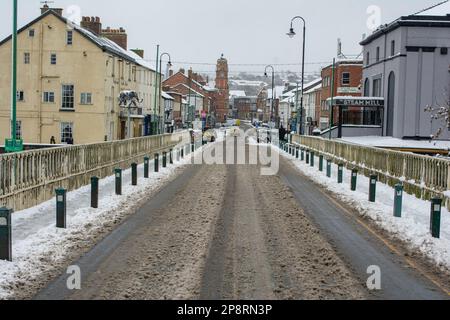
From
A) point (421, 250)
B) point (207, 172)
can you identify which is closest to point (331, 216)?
point (421, 250)

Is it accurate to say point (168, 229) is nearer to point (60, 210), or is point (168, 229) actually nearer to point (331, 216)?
point (60, 210)

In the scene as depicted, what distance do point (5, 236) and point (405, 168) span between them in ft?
50.2

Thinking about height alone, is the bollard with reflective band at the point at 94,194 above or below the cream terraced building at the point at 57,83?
below

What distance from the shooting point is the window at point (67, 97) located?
4894 centimetres

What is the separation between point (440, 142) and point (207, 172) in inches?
1006

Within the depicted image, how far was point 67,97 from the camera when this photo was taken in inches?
1932

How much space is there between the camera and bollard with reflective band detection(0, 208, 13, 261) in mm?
10047

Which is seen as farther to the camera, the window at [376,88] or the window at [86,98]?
the window at [376,88]

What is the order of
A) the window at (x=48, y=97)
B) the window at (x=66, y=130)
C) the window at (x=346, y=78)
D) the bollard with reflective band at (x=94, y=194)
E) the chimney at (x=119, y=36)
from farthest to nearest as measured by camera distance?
the window at (x=346, y=78), the chimney at (x=119, y=36), the window at (x=66, y=130), the window at (x=48, y=97), the bollard with reflective band at (x=94, y=194)

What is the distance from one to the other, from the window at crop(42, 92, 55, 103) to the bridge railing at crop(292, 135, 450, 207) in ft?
86.7

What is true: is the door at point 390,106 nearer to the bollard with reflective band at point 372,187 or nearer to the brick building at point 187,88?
the bollard with reflective band at point 372,187

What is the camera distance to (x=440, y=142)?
155 feet

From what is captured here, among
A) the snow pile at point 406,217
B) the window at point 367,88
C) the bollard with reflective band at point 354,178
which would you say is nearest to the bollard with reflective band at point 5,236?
the snow pile at point 406,217

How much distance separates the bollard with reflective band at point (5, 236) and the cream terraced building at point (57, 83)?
38049mm
